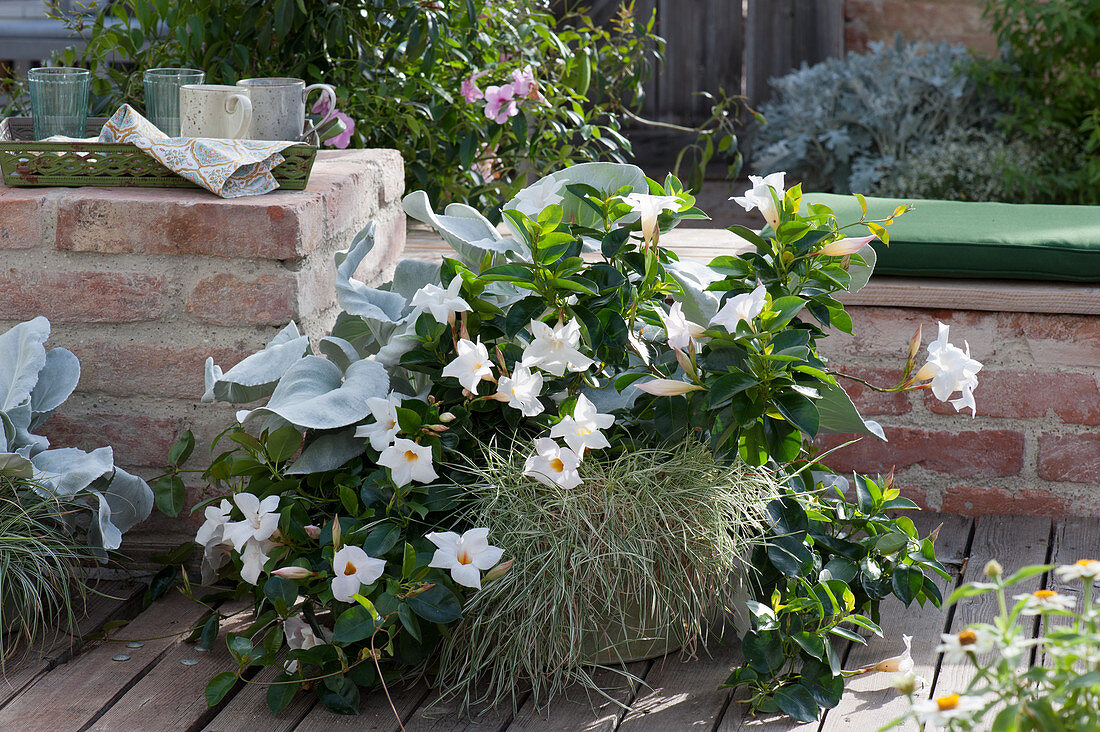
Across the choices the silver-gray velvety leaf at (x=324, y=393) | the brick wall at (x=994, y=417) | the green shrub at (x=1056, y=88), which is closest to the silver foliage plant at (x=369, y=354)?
the silver-gray velvety leaf at (x=324, y=393)

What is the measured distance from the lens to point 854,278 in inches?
65.1

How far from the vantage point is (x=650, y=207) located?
4.81 ft

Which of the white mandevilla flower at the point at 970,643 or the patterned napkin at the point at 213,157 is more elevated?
the patterned napkin at the point at 213,157

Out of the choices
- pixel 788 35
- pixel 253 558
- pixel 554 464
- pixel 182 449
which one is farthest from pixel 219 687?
pixel 788 35

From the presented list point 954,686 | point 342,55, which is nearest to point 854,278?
point 954,686

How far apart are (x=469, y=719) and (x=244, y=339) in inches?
27.2

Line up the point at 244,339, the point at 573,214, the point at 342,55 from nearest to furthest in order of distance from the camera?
1. the point at 573,214
2. the point at 244,339
3. the point at 342,55

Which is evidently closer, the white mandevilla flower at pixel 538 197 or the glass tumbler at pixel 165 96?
the white mandevilla flower at pixel 538 197

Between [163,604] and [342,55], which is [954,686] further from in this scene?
[342,55]

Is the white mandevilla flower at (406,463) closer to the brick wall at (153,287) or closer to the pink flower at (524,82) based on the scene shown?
the brick wall at (153,287)

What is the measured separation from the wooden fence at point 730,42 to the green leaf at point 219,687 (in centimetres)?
476

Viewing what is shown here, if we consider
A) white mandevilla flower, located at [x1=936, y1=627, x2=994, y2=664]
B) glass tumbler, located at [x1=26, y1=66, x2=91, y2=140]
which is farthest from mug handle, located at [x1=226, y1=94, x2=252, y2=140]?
white mandevilla flower, located at [x1=936, y1=627, x2=994, y2=664]

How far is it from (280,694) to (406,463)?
1.13ft

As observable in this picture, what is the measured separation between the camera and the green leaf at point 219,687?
1.45m
